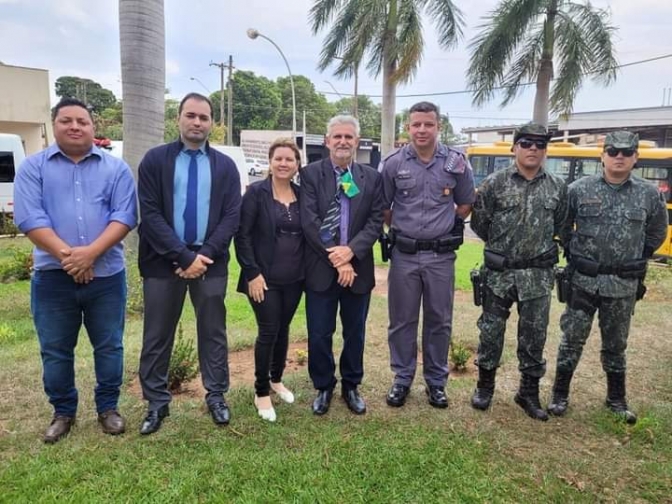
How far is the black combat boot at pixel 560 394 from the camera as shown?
3691 mm

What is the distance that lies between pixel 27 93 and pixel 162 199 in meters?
22.0

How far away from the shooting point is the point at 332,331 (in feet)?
11.5

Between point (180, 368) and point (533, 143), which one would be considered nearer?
point (533, 143)

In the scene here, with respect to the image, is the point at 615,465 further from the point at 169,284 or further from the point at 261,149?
the point at 261,149

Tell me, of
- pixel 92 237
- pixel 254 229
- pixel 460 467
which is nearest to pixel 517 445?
pixel 460 467

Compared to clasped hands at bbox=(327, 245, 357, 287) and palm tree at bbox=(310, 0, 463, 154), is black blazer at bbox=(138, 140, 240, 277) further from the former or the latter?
palm tree at bbox=(310, 0, 463, 154)

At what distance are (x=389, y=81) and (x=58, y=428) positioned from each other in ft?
41.1

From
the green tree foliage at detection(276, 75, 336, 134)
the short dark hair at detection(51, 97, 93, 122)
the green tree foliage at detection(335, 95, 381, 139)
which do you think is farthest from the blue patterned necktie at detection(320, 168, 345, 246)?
the green tree foliage at detection(335, 95, 381, 139)

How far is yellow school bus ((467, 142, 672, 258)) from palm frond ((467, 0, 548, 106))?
200 centimetres

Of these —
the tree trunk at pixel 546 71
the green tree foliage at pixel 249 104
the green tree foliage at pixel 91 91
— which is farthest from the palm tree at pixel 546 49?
the green tree foliage at pixel 91 91

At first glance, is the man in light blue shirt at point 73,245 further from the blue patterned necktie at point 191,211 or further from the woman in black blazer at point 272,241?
the woman in black blazer at point 272,241

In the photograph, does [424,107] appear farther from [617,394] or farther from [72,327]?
[72,327]

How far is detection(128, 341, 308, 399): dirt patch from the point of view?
396 centimetres

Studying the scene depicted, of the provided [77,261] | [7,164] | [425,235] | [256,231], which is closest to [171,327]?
[77,261]
